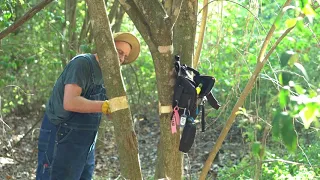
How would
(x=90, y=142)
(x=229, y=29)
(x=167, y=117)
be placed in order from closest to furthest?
1. (x=167, y=117)
2. (x=90, y=142)
3. (x=229, y=29)

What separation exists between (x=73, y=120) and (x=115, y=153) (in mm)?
4916

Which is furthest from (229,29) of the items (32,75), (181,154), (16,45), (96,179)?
(32,75)

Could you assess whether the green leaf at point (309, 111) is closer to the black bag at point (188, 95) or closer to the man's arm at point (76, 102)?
the black bag at point (188, 95)

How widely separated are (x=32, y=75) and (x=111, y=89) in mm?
6998

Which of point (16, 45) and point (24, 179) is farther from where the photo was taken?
point (16, 45)

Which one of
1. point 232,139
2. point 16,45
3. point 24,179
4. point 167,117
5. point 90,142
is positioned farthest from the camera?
point 232,139

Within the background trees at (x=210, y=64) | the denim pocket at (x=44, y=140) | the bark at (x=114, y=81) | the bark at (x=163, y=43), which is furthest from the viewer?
the background trees at (x=210, y=64)

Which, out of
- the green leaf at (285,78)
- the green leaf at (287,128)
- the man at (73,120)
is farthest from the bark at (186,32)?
the green leaf at (287,128)

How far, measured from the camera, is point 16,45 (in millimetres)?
7801

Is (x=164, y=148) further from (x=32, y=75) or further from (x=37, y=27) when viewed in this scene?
(x=32, y=75)

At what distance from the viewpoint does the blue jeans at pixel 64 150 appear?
4.06m

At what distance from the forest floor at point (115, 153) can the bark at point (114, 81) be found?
3.90 metres

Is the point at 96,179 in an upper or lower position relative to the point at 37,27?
lower

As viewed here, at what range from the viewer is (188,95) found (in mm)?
3146
